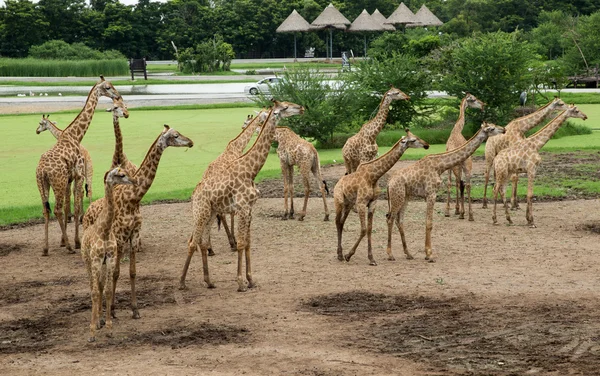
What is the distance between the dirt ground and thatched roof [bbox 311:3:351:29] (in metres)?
49.1

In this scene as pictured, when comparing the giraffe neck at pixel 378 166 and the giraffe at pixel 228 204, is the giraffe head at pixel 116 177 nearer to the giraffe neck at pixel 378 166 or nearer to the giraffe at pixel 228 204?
the giraffe at pixel 228 204

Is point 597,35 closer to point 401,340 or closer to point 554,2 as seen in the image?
point 554,2

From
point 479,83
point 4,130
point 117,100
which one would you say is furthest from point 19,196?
point 479,83

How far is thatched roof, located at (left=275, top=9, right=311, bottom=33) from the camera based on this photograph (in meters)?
64.4

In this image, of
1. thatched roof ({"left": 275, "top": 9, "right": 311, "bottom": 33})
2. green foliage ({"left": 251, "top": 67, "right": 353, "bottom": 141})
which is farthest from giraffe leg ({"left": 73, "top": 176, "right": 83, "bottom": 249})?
thatched roof ({"left": 275, "top": 9, "right": 311, "bottom": 33})

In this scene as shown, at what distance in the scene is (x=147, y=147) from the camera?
26.2m

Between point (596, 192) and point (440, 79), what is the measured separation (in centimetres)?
1087

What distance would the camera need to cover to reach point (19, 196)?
19.9 m

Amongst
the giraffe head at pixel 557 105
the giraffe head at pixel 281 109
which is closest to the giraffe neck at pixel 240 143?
the giraffe head at pixel 281 109

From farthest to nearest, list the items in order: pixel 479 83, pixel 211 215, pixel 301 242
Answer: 1. pixel 479 83
2. pixel 301 242
3. pixel 211 215

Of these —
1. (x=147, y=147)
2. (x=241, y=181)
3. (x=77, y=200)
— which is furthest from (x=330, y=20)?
(x=241, y=181)

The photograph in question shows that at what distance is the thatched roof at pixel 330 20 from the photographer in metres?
63.8

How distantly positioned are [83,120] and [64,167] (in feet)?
3.25

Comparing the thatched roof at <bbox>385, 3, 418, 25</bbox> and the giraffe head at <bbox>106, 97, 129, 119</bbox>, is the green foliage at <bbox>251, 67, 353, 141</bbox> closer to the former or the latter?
the giraffe head at <bbox>106, 97, 129, 119</bbox>
